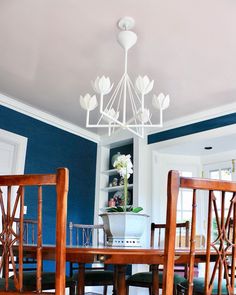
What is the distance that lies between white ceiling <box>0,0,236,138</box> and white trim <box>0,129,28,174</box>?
1.65ft

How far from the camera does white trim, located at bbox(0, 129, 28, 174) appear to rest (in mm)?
4086

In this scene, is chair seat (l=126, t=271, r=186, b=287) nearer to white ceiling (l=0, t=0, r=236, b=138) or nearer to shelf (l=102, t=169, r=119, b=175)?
white ceiling (l=0, t=0, r=236, b=138)

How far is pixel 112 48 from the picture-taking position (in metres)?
3.02

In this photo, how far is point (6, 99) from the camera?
410cm

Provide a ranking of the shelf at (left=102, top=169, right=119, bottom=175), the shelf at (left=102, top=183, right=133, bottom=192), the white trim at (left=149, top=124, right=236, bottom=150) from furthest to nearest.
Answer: the shelf at (left=102, top=169, right=119, bottom=175), the shelf at (left=102, top=183, right=133, bottom=192), the white trim at (left=149, top=124, right=236, bottom=150)

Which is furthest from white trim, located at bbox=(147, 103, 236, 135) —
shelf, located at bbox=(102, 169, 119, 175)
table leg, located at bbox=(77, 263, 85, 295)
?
table leg, located at bbox=(77, 263, 85, 295)

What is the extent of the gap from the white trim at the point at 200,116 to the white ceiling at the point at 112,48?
8cm

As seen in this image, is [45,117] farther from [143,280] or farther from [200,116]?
[143,280]

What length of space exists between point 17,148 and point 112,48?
6.47ft

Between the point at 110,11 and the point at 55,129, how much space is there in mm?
2519

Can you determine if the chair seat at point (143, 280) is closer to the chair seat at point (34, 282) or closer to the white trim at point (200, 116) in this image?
the chair seat at point (34, 282)

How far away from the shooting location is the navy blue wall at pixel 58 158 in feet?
14.0

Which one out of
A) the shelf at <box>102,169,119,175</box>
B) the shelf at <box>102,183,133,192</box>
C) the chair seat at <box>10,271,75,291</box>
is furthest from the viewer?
the shelf at <box>102,169,119,175</box>

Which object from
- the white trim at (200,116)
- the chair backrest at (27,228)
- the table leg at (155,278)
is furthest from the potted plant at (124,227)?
the white trim at (200,116)
